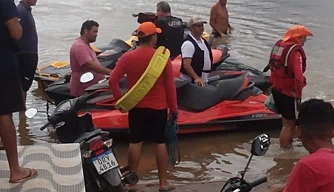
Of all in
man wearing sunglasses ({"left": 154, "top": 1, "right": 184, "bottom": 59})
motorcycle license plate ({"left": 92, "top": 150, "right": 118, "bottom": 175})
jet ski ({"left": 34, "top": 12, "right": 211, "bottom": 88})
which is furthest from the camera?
jet ski ({"left": 34, "top": 12, "right": 211, "bottom": 88})

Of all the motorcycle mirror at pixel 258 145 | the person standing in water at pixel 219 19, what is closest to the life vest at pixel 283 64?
the motorcycle mirror at pixel 258 145

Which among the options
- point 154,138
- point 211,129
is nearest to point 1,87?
point 154,138

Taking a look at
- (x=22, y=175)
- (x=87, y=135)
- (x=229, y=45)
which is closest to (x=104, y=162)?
(x=87, y=135)

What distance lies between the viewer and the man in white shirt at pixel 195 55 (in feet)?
26.3

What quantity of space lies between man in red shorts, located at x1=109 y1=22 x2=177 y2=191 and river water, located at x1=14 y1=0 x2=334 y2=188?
797 mm

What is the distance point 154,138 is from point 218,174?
116 cm

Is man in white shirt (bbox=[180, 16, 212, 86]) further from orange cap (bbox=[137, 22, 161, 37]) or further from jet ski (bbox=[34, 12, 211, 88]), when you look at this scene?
orange cap (bbox=[137, 22, 161, 37])

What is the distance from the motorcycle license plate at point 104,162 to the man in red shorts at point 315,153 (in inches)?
86.1

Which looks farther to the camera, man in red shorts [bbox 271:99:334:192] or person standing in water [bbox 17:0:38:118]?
person standing in water [bbox 17:0:38:118]

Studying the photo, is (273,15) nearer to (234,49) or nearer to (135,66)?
(234,49)

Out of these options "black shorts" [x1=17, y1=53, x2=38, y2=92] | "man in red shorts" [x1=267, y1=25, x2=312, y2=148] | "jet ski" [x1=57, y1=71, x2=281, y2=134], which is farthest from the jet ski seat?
"black shorts" [x1=17, y1=53, x2=38, y2=92]

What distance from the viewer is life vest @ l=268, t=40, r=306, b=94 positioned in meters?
7.09

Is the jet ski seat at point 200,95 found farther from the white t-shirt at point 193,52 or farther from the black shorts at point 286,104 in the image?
the black shorts at point 286,104

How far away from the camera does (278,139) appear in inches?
317
